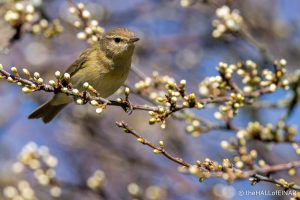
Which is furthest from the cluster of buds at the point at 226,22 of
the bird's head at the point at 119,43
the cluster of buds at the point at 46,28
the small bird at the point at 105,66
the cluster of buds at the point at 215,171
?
the cluster of buds at the point at 215,171

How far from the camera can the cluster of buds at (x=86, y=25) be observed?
5118mm

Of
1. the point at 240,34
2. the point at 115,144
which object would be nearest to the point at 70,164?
the point at 115,144

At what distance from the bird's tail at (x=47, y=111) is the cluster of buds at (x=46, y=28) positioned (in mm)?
1158

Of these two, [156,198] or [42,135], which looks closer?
[156,198]

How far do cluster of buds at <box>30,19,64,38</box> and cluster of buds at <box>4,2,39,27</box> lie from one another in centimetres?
14

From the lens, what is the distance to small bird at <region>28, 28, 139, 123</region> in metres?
5.58

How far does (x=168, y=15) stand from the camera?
9.15m

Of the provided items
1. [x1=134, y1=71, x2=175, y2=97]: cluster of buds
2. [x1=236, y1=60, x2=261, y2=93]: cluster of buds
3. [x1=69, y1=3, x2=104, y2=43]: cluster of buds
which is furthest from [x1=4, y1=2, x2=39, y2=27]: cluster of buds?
[x1=236, y1=60, x2=261, y2=93]: cluster of buds

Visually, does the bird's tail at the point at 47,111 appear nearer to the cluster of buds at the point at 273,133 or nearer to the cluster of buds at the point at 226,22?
the cluster of buds at the point at 226,22

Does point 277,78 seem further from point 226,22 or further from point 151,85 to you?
point 151,85

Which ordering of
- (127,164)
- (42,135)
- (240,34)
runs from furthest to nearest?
1. (42,135)
2. (127,164)
3. (240,34)

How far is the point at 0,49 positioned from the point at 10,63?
422 cm

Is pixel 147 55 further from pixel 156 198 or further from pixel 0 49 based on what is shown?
pixel 0 49

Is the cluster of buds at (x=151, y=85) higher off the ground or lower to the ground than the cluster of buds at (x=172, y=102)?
higher
